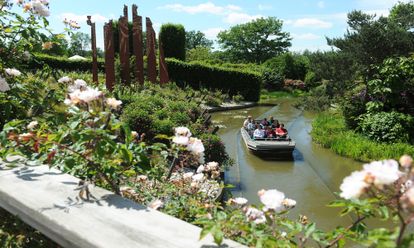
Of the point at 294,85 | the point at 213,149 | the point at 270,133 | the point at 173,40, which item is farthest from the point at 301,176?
the point at 294,85

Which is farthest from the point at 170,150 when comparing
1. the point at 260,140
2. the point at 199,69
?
the point at 199,69

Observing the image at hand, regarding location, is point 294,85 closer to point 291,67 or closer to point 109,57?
point 291,67

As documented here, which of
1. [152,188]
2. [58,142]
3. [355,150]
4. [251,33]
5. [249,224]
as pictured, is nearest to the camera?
[249,224]

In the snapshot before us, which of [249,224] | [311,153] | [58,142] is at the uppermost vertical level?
[58,142]

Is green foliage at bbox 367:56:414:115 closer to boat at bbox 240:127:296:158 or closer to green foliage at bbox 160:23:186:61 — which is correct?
boat at bbox 240:127:296:158

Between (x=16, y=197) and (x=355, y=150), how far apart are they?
11.9m

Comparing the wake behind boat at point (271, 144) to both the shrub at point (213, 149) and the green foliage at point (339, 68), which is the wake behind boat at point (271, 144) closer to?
the shrub at point (213, 149)

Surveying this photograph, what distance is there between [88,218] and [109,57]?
676 inches

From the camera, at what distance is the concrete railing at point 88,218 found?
131 centimetres

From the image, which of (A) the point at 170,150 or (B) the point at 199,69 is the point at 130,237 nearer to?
(A) the point at 170,150

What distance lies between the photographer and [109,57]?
1795 centimetres

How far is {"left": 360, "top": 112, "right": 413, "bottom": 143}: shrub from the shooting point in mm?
12633

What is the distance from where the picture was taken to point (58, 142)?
2.07m

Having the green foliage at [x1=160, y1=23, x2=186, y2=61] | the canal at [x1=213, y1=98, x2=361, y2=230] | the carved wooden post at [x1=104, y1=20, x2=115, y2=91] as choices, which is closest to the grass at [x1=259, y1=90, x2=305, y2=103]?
the green foliage at [x1=160, y1=23, x2=186, y2=61]
